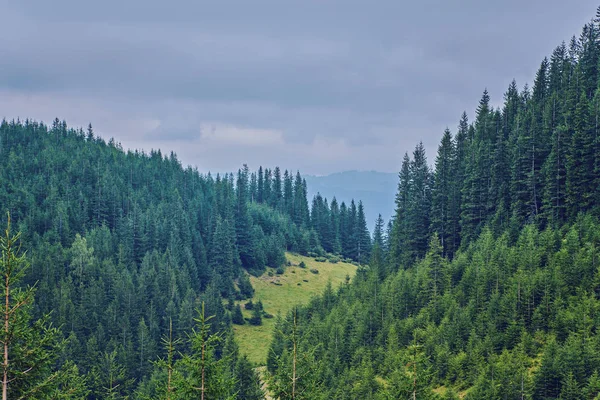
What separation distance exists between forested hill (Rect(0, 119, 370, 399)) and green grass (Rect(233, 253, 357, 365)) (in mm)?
5239

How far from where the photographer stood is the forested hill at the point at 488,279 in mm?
48094

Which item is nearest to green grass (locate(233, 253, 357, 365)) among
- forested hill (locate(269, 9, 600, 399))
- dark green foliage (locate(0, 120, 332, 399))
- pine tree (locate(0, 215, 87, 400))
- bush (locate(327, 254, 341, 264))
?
bush (locate(327, 254, 341, 264))

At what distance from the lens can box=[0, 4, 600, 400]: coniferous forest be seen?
3016 centimetres

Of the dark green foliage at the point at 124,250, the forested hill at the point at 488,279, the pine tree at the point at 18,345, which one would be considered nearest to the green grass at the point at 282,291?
the dark green foliage at the point at 124,250

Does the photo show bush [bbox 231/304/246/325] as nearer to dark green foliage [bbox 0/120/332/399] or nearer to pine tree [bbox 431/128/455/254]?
dark green foliage [bbox 0/120/332/399]

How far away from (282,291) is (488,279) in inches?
3548

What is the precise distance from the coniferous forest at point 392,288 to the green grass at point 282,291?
16.8ft

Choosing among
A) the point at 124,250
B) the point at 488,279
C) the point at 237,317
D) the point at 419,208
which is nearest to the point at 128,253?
the point at 124,250

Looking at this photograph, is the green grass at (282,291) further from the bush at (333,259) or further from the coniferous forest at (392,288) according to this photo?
the coniferous forest at (392,288)

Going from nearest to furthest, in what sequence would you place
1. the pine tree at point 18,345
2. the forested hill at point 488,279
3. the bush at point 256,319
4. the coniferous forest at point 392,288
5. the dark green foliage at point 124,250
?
1. the pine tree at point 18,345
2. the coniferous forest at point 392,288
3. the forested hill at point 488,279
4. the dark green foliage at point 124,250
5. the bush at point 256,319

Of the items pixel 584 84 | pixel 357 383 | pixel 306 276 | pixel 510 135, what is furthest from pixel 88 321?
pixel 584 84

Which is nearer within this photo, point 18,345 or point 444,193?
point 18,345

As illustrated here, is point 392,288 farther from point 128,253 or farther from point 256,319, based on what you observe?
point 128,253

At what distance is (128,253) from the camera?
447 feet
